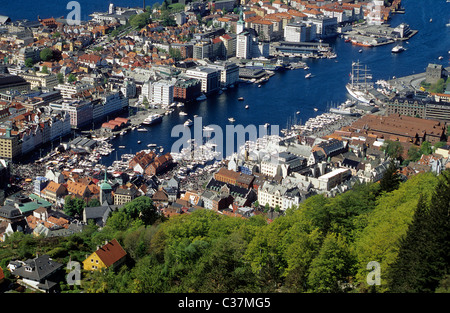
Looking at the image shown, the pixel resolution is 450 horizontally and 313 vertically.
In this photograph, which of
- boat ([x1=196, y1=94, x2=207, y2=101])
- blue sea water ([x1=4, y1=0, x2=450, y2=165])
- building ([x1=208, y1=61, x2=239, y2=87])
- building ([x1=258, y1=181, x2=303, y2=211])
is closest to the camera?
Result: building ([x1=258, y1=181, x2=303, y2=211])

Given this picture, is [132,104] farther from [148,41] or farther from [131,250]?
[131,250]

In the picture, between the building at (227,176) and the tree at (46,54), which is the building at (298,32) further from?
the building at (227,176)

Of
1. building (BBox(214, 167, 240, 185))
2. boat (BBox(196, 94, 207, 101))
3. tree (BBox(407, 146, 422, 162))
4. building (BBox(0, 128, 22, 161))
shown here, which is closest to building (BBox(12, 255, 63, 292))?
building (BBox(214, 167, 240, 185))

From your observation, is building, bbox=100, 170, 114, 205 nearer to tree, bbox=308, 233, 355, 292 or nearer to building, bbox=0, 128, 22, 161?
building, bbox=0, 128, 22, 161

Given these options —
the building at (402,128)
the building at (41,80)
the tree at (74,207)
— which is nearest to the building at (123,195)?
the tree at (74,207)

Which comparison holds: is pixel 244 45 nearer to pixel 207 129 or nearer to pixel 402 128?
pixel 207 129
